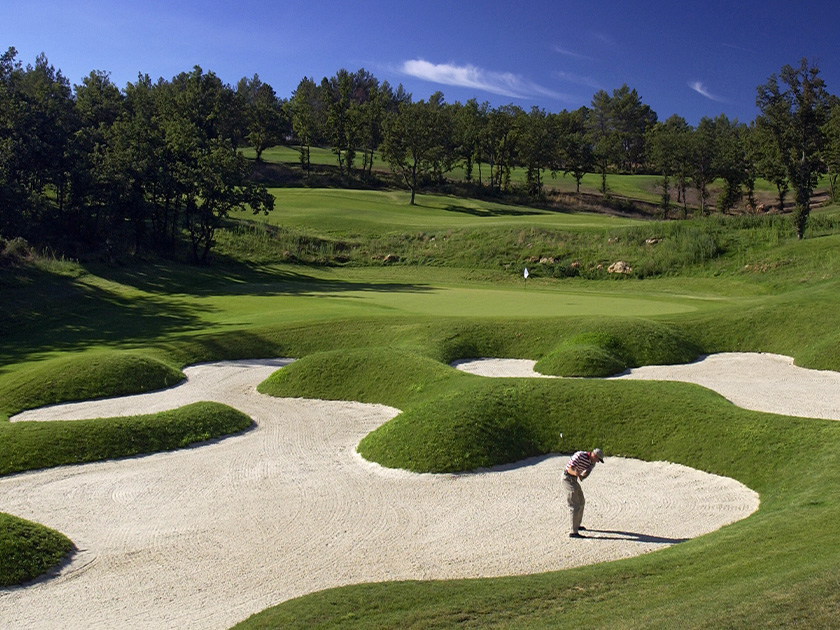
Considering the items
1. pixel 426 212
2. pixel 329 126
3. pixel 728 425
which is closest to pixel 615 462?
pixel 728 425

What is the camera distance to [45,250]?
5047 cm

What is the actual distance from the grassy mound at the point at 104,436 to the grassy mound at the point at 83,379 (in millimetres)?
3400

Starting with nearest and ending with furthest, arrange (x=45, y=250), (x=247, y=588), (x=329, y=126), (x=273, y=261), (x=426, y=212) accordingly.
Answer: (x=247, y=588) < (x=45, y=250) < (x=273, y=261) < (x=426, y=212) < (x=329, y=126)

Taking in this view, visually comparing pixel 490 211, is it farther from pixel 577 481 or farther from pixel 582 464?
pixel 577 481

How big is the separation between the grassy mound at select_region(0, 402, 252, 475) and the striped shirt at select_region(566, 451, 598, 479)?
10.1m

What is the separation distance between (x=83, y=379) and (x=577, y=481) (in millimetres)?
16692

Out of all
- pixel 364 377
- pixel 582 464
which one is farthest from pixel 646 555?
pixel 364 377

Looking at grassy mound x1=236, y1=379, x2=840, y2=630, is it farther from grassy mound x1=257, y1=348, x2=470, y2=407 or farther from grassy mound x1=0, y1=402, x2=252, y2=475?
grassy mound x1=0, y1=402, x2=252, y2=475

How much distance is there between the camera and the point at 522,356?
28656mm

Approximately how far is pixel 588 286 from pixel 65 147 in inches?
1492

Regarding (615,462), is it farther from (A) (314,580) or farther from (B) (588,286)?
(B) (588,286)

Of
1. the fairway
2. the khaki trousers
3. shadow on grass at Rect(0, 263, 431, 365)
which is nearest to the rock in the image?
the fairway

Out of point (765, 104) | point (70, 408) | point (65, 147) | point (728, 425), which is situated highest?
point (765, 104)

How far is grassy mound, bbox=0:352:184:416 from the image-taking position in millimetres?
22578
